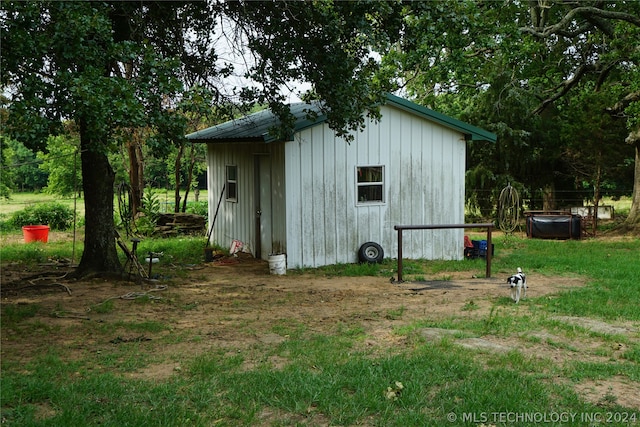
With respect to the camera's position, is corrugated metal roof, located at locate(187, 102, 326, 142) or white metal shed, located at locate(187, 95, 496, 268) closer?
corrugated metal roof, located at locate(187, 102, 326, 142)

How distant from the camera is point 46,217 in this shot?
65.5 feet

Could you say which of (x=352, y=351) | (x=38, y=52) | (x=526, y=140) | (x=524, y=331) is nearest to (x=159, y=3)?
(x=38, y=52)

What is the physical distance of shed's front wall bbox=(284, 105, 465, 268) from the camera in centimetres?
1247

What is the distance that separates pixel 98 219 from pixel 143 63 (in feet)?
12.9

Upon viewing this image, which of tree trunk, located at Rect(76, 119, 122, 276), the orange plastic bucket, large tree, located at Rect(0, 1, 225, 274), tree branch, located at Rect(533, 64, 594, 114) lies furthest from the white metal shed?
tree branch, located at Rect(533, 64, 594, 114)

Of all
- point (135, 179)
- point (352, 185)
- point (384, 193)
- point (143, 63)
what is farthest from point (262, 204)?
point (135, 179)

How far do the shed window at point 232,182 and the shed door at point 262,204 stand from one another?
1429 mm

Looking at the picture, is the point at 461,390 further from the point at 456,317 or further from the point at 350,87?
the point at 350,87

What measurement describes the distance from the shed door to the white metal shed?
21 mm

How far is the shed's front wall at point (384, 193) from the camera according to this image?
12.5 meters

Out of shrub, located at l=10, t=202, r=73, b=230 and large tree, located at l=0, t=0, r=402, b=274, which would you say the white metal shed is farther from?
shrub, located at l=10, t=202, r=73, b=230

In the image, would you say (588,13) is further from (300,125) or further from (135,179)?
(135,179)

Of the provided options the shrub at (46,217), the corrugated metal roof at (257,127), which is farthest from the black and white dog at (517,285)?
the shrub at (46,217)

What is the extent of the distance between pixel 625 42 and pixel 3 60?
1542 centimetres
